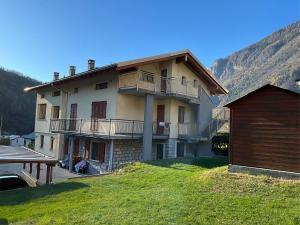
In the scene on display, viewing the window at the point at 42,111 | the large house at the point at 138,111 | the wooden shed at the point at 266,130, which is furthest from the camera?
the window at the point at 42,111

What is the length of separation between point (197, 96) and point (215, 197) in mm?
14781

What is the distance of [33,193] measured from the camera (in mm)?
12312

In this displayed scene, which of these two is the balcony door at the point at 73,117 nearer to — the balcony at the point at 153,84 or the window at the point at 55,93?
the window at the point at 55,93

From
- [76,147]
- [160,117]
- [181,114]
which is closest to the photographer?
[160,117]

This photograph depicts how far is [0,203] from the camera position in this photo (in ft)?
37.2

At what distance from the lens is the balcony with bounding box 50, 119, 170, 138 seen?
18797 mm

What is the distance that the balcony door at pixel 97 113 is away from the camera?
20.2 metres

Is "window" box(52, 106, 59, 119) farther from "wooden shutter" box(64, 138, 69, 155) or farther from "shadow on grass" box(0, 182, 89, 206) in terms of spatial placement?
"shadow on grass" box(0, 182, 89, 206)

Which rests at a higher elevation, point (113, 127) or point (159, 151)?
point (113, 127)

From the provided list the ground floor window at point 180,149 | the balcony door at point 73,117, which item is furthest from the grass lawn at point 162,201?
the balcony door at point 73,117

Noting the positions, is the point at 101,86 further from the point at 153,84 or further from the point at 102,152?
the point at 102,152

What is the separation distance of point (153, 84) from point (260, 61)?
3338 inches

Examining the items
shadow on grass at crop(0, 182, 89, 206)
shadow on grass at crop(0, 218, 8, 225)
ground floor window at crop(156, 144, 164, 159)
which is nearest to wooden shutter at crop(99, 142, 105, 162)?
ground floor window at crop(156, 144, 164, 159)

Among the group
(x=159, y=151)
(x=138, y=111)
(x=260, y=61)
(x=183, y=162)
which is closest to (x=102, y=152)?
(x=138, y=111)
